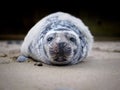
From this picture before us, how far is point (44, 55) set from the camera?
173 inches

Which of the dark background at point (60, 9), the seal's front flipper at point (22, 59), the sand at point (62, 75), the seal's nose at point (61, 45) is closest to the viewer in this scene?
the sand at point (62, 75)

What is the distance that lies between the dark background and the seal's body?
2860 millimetres

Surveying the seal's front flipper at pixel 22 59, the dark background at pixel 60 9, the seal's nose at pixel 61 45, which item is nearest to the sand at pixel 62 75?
the seal's front flipper at pixel 22 59

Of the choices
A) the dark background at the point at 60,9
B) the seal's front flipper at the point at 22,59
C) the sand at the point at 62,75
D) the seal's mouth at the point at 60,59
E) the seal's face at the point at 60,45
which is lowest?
the sand at the point at 62,75

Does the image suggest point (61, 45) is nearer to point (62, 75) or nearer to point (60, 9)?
point (62, 75)

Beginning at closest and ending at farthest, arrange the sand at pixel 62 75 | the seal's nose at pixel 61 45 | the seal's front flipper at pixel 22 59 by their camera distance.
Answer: the sand at pixel 62 75
the seal's nose at pixel 61 45
the seal's front flipper at pixel 22 59

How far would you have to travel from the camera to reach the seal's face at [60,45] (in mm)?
4059

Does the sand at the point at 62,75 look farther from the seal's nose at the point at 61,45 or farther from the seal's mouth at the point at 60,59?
the seal's nose at the point at 61,45

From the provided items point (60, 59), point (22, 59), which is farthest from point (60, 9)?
point (60, 59)

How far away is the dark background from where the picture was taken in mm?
7695

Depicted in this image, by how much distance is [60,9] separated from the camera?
7.84m

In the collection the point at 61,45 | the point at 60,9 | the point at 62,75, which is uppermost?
the point at 60,9

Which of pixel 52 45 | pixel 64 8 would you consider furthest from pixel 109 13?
pixel 52 45

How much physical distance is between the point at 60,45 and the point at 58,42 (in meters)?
0.05
